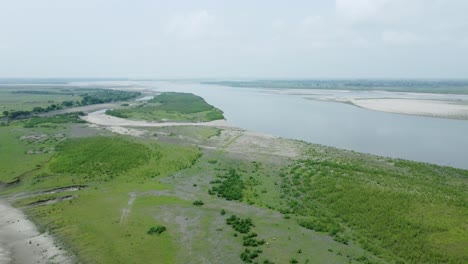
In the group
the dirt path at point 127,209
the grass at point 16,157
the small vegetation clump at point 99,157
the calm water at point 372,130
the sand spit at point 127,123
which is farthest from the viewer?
the sand spit at point 127,123

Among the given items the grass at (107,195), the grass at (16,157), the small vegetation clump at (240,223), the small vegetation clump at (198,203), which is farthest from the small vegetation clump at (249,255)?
the grass at (16,157)

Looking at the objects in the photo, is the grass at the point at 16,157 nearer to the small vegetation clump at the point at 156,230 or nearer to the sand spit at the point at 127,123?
the sand spit at the point at 127,123

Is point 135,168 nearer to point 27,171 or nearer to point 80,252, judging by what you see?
point 27,171

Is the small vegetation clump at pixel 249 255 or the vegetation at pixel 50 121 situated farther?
the vegetation at pixel 50 121

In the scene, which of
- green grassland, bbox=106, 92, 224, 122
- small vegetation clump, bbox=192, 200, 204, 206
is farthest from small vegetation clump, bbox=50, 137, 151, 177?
green grassland, bbox=106, 92, 224, 122

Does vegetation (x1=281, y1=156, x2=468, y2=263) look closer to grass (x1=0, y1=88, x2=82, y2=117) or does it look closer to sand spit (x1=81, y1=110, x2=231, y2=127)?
sand spit (x1=81, y1=110, x2=231, y2=127)

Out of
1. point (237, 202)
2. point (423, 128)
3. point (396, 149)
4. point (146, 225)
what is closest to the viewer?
point (146, 225)

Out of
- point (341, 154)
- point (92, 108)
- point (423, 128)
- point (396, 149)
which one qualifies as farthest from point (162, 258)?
point (92, 108)
